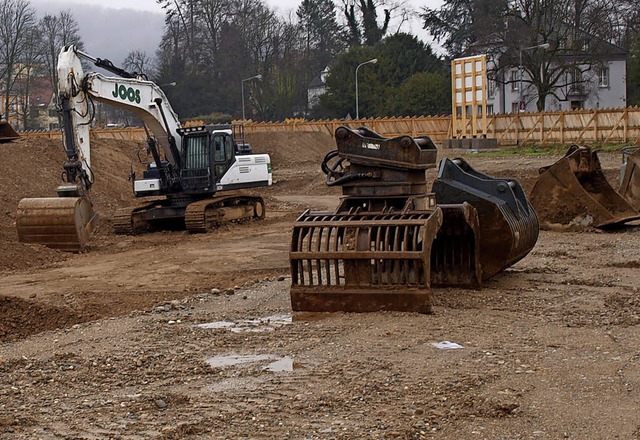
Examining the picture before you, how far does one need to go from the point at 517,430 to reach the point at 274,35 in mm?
84853

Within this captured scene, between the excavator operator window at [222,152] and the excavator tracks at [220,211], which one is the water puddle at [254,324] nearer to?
the excavator tracks at [220,211]

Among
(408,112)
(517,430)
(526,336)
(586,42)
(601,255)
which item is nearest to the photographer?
(517,430)

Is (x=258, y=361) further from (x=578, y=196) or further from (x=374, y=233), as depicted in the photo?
(x=578, y=196)

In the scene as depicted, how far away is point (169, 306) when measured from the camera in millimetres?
11273

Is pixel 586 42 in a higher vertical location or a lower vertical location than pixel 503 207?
higher

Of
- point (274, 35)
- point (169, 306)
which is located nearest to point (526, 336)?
point (169, 306)

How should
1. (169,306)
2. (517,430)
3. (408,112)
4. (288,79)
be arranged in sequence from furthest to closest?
(288,79), (408,112), (169,306), (517,430)

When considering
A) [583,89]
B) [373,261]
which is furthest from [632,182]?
[583,89]

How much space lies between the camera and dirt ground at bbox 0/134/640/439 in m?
6.39

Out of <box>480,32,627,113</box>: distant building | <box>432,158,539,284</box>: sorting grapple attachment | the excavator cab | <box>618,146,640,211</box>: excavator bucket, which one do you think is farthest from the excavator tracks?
<box>480,32,627,113</box>: distant building

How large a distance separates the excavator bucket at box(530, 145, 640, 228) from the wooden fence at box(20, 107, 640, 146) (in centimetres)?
2242

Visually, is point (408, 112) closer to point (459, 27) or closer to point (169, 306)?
point (459, 27)

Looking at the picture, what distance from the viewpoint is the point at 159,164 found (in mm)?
22375

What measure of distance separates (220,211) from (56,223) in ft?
16.7
